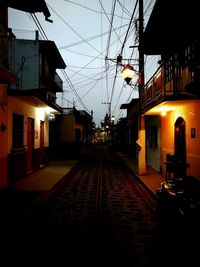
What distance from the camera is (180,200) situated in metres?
5.59

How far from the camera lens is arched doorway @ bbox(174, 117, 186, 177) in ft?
36.8

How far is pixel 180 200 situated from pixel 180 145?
6962 millimetres

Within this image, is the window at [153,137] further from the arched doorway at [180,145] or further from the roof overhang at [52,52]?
the roof overhang at [52,52]

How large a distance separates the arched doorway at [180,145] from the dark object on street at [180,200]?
13.7ft

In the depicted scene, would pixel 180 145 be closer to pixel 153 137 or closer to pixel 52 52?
pixel 153 137

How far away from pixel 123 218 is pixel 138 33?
35.2 ft

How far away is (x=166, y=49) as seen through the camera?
46.4 feet

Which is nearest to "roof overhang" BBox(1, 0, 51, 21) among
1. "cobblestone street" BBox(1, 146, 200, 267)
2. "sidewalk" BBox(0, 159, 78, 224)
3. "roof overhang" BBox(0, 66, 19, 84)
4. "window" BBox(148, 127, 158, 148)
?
"roof overhang" BBox(0, 66, 19, 84)

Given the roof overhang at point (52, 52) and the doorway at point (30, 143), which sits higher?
the roof overhang at point (52, 52)

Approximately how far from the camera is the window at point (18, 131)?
12773 mm

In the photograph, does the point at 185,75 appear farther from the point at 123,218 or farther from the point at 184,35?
the point at 123,218

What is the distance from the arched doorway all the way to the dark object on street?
13.7 ft

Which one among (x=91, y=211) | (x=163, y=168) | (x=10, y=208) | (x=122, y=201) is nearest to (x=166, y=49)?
(x=163, y=168)

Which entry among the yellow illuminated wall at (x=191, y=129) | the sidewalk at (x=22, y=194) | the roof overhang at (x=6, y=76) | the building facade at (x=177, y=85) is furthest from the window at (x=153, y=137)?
the roof overhang at (x=6, y=76)
